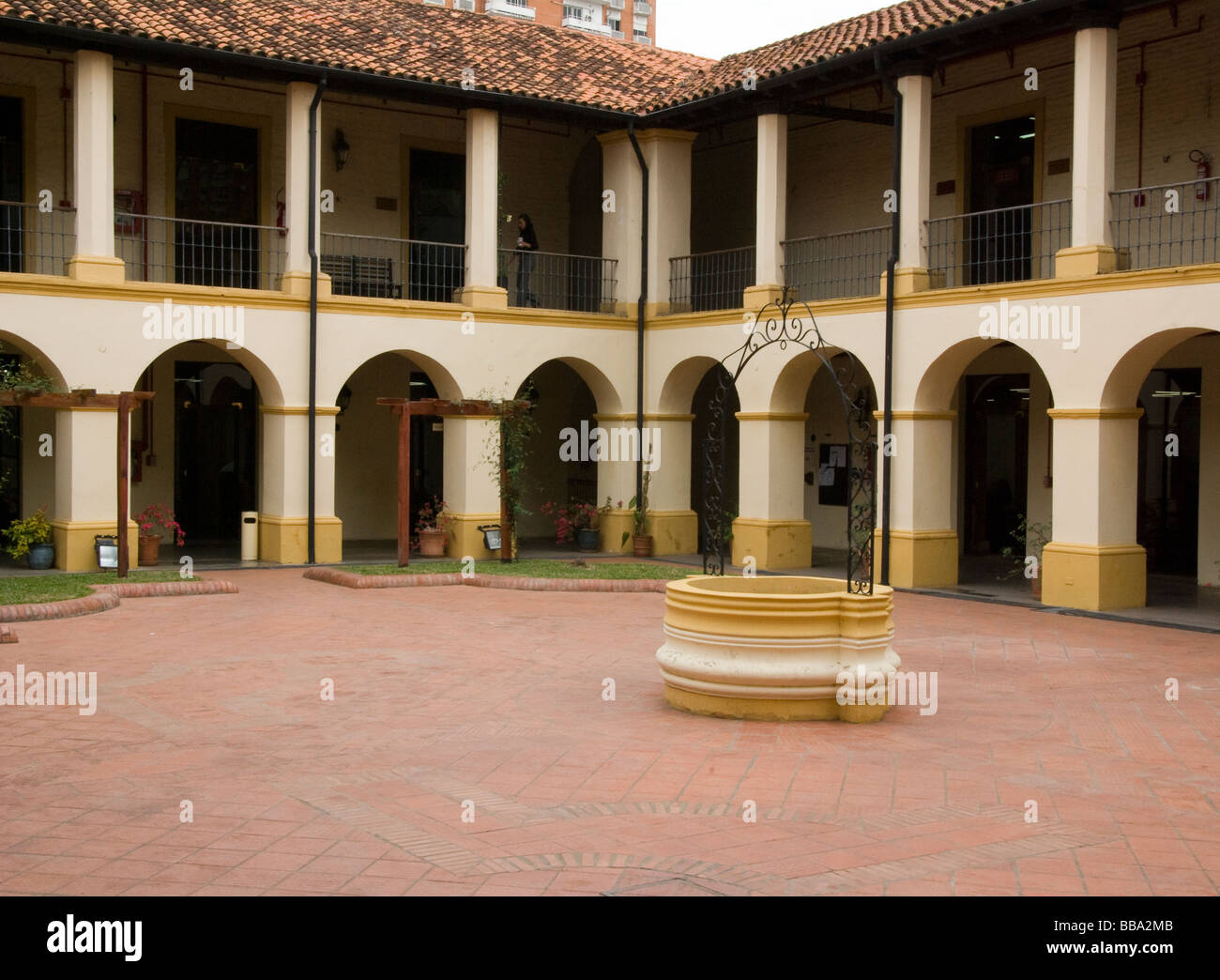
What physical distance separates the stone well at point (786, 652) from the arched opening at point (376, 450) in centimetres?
1485

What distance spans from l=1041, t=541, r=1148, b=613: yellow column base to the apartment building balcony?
47.5 m

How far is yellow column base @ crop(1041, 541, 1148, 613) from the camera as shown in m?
15.3

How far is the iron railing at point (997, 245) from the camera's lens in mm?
18328

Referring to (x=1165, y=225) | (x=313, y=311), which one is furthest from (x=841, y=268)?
(x=313, y=311)

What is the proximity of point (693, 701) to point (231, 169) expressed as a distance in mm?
15145

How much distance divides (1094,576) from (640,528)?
8061mm

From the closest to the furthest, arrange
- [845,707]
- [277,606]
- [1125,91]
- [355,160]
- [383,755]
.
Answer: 1. [383,755]
2. [845,707]
3. [277,606]
4. [1125,91]
5. [355,160]

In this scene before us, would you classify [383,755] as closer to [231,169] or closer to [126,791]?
[126,791]

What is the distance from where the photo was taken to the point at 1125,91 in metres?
17.5

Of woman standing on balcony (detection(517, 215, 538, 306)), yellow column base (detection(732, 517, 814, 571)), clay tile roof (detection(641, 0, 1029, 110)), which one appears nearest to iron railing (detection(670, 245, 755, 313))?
woman standing on balcony (detection(517, 215, 538, 306))

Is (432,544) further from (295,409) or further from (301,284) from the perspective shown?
(301,284)

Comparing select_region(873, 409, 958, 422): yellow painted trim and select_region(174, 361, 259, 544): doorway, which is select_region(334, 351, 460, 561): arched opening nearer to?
select_region(174, 361, 259, 544): doorway

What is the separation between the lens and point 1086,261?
15492 millimetres
